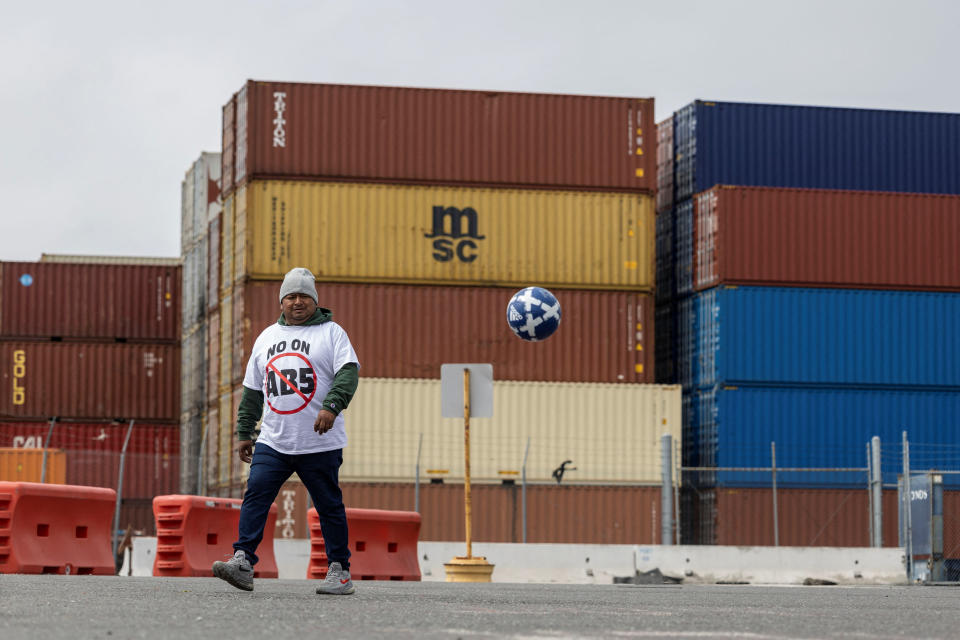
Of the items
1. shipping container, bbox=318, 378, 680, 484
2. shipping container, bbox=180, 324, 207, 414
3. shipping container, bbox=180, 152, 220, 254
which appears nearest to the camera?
shipping container, bbox=318, 378, 680, 484

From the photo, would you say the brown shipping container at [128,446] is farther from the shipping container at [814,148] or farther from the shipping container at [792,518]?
the shipping container at [814,148]

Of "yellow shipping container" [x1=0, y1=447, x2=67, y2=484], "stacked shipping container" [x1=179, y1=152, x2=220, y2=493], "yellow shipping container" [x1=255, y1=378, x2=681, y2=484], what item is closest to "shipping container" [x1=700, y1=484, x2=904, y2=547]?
"yellow shipping container" [x1=255, y1=378, x2=681, y2=484]

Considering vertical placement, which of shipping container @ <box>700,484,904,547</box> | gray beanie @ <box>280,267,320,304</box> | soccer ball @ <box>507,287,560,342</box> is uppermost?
soccer ball @ <box>507,287,560,342</box>

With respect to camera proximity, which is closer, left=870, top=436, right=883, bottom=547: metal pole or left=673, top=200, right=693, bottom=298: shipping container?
left=870, top=436, right=883, bottom=547: metal pole

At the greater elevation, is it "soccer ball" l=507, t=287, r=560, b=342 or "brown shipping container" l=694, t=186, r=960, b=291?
"brown shipping container" l=694, t=186, r=960, b=291

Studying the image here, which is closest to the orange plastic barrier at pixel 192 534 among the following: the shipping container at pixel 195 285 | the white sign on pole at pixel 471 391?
the white sign on pole at pixel 471 391

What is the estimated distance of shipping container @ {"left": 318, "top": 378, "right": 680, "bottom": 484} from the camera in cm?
2561

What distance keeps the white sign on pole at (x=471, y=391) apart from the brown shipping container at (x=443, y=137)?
1298 centimetres

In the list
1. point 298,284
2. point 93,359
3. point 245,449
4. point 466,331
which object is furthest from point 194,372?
point 298,284

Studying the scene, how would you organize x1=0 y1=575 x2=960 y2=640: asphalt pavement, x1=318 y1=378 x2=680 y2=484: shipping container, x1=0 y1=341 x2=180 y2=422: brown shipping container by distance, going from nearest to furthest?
x1=0 y1=575 x2=960 y2=640: asphalt pavement < x1=318 y1=378 x2=680 y2=484: shipping container < x1=0 y1=341 x2=180 y2=422: brown shipping container

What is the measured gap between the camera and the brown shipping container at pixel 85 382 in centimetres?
3372

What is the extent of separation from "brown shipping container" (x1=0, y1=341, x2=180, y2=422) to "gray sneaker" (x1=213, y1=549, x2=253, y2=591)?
26.5m

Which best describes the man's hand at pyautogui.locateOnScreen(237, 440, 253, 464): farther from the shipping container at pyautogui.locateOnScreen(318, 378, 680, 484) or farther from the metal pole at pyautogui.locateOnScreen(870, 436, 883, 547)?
the shipping container at pyautogui.locateOnScreen(318, 378, 680, 484)

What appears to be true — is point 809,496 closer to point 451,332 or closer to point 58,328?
point 451,332
